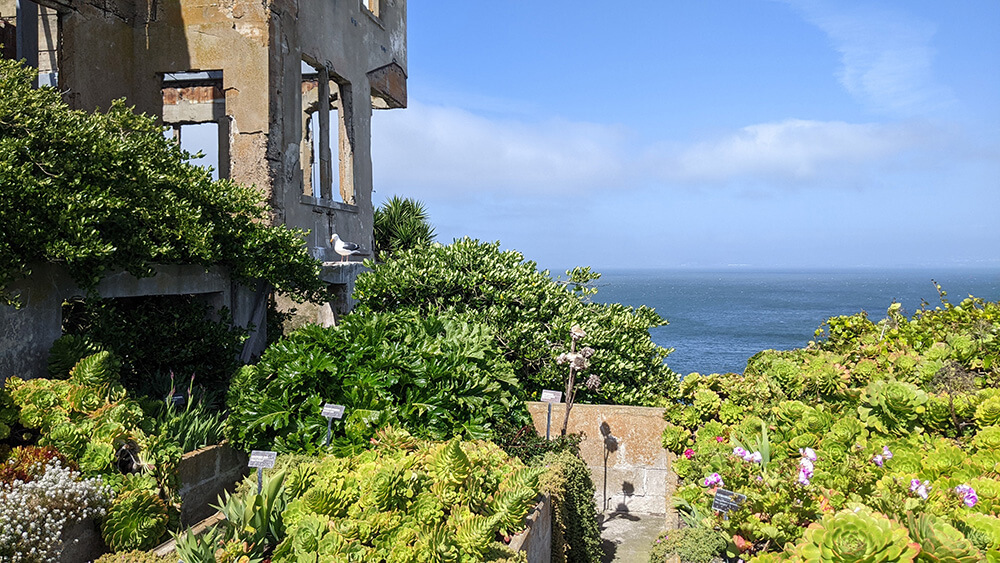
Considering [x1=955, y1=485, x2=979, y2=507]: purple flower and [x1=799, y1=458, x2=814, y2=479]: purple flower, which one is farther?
[x1=799, y1=458, x2=814, y2=479]: purple flower

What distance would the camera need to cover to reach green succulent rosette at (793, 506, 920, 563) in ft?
9.48

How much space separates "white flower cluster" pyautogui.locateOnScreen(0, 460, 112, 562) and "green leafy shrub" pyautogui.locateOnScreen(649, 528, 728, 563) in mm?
3590

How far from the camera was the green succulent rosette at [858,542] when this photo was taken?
289 cm

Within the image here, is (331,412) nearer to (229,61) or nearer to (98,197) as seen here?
(98,197)

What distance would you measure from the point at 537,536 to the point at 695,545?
0.98 meters

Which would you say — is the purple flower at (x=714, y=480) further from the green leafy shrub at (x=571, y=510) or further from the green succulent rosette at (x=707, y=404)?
the green succulent rosette at (x=707, y=404)

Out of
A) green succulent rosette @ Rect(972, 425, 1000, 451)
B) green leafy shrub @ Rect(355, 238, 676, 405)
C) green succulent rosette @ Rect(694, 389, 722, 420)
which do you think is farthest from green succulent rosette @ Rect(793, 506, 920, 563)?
green leafy shrub @ Rect(355, 238, 676, 405)

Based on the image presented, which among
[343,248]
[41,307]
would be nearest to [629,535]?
[41,307]

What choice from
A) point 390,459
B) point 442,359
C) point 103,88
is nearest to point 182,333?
point 442,359

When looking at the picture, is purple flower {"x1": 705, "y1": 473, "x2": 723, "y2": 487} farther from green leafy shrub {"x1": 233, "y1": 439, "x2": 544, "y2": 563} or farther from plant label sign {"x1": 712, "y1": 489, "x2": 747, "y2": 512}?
green leafy shrub {"x1": 233, "y1": 439, "x2": 544, "y2": 563}

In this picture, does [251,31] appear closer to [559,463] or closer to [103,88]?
[103,88]

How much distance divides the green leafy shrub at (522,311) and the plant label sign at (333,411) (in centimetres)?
238

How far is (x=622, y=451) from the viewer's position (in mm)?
6988

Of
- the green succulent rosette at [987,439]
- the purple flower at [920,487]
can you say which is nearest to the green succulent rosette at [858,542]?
the purple flower at [920,487]
